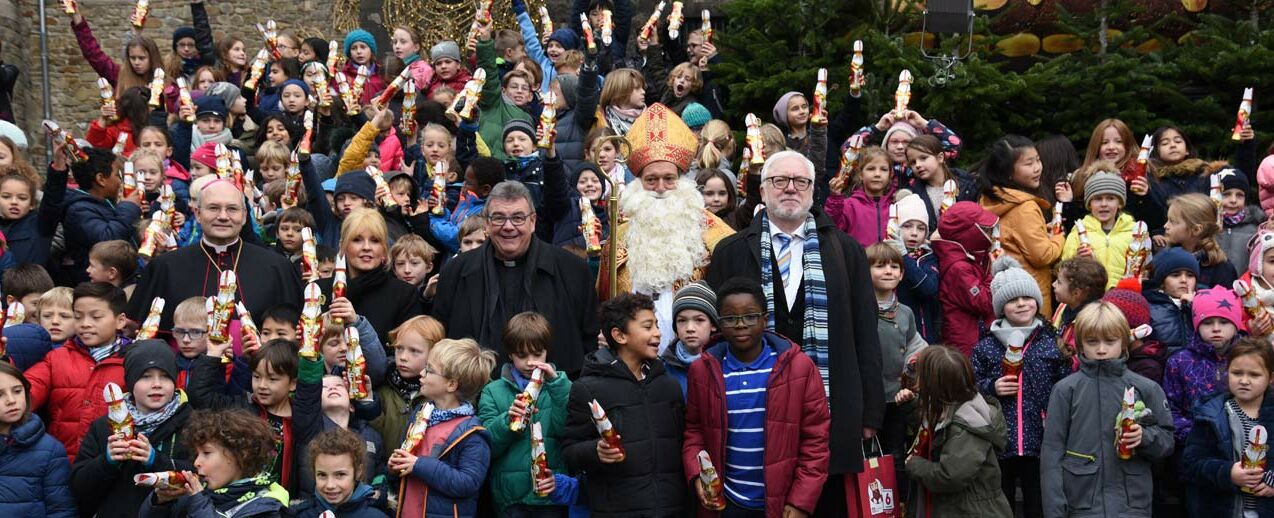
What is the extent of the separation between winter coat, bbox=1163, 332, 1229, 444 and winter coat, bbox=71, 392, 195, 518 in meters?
4.70

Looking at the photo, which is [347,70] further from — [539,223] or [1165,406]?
[1165,406]

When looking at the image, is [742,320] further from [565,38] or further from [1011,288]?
[565,38]

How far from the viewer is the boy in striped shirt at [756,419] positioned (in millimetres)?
6895

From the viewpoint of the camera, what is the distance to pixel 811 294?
7312 millimetres

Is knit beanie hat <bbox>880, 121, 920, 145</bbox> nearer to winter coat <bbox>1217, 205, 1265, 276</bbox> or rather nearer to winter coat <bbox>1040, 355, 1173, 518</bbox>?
winter coat <bbox>1217, 205, 1265, 276</bbox>

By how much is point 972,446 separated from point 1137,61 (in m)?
6.03

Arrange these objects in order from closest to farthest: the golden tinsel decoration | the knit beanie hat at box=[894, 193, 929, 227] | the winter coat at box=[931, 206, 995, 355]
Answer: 1. the winter coat at box=[931, 206, 995, 355]
2. the knit beanie hat at box=[894, 193, 929, 227]
3. the golden tinsel decoration

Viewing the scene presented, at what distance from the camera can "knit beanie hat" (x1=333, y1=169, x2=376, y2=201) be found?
1003cm

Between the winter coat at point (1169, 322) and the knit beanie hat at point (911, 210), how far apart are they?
1.29 metres

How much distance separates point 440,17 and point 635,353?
11.6 meters

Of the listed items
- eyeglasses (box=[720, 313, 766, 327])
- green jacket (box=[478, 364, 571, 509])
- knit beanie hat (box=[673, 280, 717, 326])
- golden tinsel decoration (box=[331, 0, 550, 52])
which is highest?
golden tinsel decoration (box=[331, 0, 550, 52])

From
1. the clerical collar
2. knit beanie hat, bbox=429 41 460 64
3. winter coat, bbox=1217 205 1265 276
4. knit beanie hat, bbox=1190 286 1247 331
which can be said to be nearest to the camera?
knit beanie hat, bbox=1190 286 1247 331

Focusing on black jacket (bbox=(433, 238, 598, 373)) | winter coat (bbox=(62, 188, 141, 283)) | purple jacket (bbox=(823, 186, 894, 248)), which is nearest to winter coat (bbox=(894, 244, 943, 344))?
purple jacket (bbox=(823, 186, 894, 248))

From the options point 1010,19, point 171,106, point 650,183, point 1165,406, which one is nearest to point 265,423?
point 650,183
